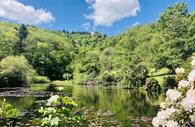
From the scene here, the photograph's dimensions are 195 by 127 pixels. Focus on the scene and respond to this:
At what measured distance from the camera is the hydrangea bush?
5721 mm

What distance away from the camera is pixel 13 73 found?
4102 inches

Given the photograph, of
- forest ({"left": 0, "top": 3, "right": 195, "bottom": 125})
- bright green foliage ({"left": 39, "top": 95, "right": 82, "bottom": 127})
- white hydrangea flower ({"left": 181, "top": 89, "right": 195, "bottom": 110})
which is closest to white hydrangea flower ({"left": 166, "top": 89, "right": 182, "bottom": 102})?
white hydrangea flower ({"left": 181, "top": 89, "right": 195, "bottom": 110})

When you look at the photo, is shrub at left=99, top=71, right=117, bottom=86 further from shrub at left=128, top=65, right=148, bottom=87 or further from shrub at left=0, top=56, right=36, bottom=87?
shrub at left=0, top=56, right=36, bottom=87

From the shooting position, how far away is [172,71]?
111m

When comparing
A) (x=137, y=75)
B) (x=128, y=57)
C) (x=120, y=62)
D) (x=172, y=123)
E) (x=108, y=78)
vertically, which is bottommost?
(x=172, y=123)

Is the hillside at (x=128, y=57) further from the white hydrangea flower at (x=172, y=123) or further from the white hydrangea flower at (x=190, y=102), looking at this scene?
the white hydrangea flower at (x=190, y=102)

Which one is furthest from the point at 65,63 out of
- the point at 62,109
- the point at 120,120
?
the point at 62,109

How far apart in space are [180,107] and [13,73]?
332 ft

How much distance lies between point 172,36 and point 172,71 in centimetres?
1264

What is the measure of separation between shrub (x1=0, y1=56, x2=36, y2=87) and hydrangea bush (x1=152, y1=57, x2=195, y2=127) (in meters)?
96.5

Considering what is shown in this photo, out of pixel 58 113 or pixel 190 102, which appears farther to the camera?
pixel 58 113

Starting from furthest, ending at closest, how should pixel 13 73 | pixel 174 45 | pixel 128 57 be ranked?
pixel 128 57 → pixel 174 45 → pixel 13 73

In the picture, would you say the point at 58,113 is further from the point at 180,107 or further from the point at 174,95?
the point at 180,107

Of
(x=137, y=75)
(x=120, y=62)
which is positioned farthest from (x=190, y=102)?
(x=120, y=62)
